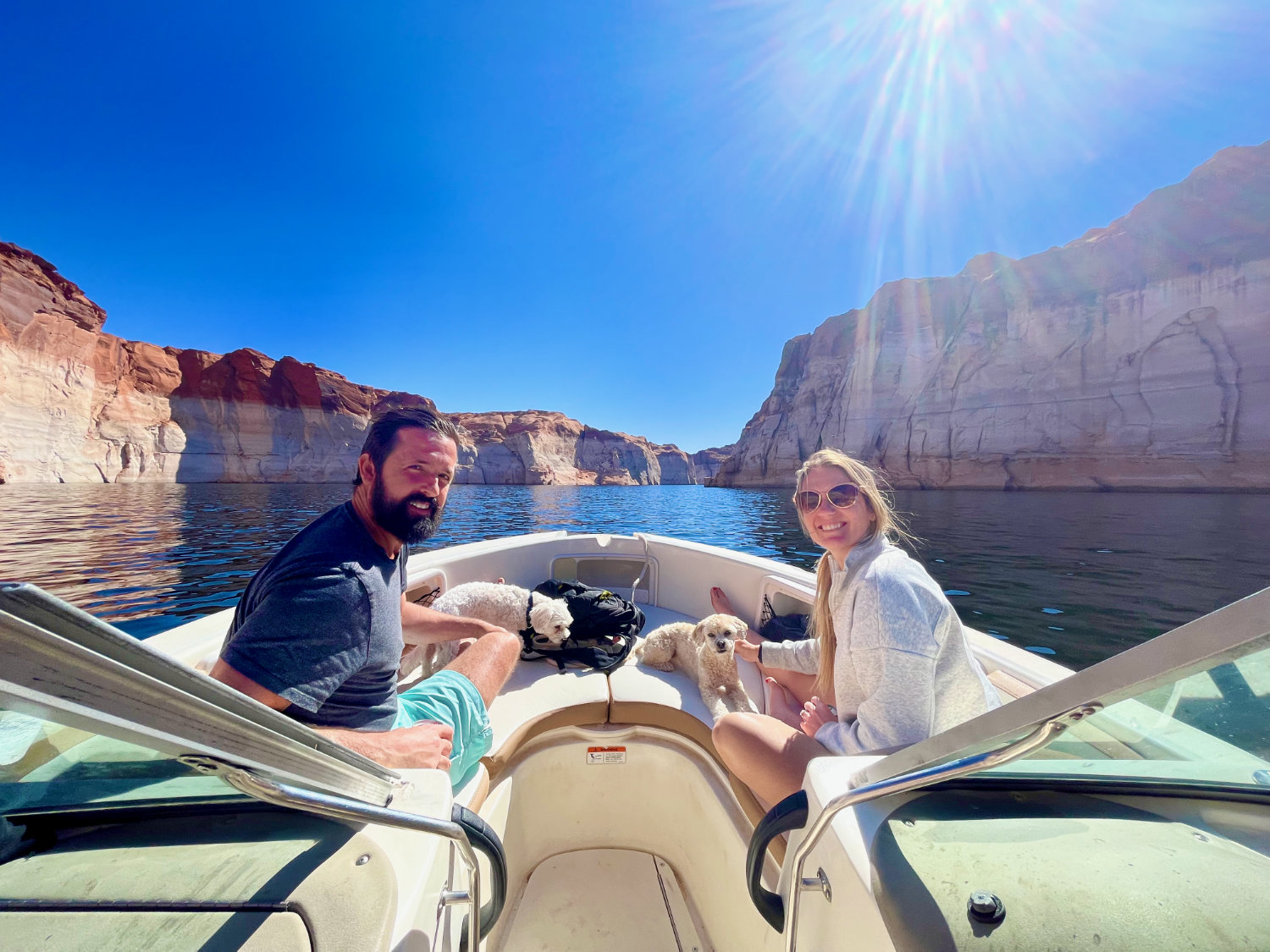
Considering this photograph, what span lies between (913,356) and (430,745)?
Result: 116 feet

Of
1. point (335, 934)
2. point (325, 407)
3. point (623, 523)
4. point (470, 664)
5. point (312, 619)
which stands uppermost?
point (325, 407)

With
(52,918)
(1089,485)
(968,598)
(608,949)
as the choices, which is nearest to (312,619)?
(52,918)

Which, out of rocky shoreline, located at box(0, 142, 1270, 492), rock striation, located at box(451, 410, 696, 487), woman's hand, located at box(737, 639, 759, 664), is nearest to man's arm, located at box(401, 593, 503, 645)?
woman's hand, located at box(737, 639, 759, 664)

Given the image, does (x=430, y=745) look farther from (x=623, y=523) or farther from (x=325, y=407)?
(x=325, y=407)

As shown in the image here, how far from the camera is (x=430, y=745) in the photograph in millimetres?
1259

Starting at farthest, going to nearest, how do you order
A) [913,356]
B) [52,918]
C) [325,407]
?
[325,407] < [913,356] < [52,918]

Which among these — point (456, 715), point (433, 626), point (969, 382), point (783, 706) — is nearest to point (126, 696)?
point (456, 715)

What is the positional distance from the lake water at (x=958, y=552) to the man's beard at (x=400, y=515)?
4.20 metres

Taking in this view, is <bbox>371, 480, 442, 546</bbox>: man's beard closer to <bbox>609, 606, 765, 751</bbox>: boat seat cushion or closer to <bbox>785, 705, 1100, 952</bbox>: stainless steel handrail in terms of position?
<bbox>609, 606, 765, 751</bbox>: boat seat cushion

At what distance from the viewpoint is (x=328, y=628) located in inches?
46.6

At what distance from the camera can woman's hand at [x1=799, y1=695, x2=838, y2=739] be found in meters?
1.64

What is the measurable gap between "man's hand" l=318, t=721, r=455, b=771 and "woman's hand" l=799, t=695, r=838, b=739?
1201 mm

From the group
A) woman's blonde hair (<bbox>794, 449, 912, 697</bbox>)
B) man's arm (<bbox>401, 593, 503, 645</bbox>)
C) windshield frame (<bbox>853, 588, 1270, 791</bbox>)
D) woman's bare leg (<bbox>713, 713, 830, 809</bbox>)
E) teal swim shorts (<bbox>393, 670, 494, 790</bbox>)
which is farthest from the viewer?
man's arm (<bbox>401, 593, 503, 645</bbox>)

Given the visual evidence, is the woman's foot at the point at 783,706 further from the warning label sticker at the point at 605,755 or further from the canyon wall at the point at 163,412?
the canyon wall at the point at 163,412
